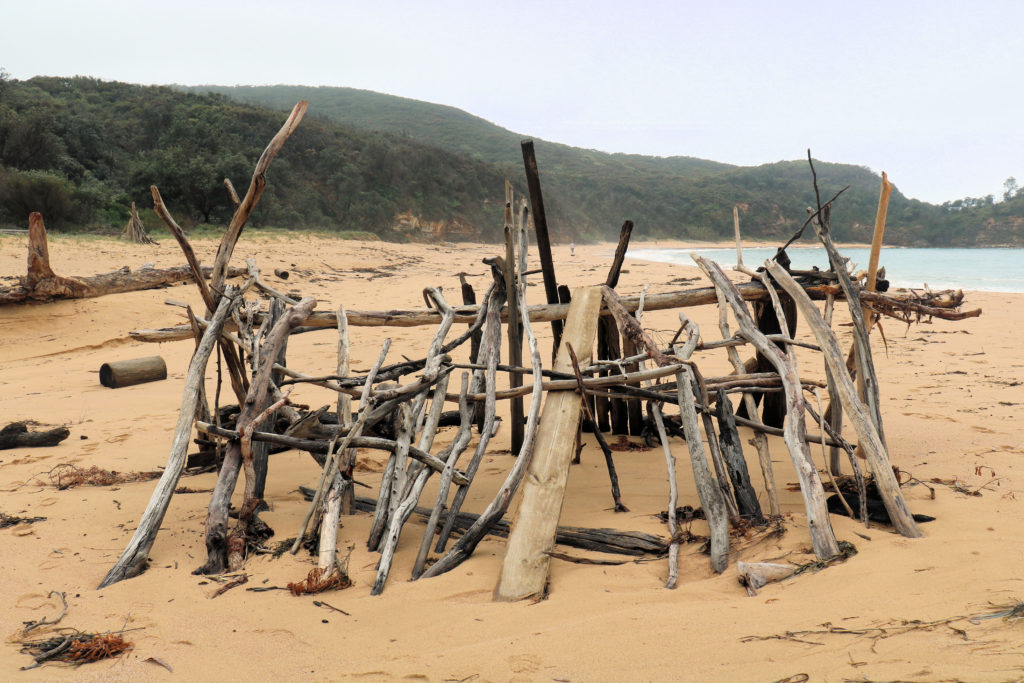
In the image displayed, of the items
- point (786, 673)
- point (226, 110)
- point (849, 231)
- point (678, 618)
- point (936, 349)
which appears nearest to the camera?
point (786, 673)

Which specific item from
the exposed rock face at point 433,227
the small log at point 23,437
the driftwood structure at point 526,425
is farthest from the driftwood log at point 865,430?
the exposed rock face at point 433,227

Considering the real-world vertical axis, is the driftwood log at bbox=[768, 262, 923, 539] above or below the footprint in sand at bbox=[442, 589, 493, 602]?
above

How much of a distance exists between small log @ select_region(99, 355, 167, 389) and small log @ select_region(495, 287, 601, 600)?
19.4 feet

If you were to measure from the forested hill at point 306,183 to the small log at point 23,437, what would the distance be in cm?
1467

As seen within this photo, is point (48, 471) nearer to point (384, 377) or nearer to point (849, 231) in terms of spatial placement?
point (384, 377)

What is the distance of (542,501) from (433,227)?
99.4 ft

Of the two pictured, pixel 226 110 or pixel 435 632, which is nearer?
pixel 435 632

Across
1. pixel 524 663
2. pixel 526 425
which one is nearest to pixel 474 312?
pixel 526 425

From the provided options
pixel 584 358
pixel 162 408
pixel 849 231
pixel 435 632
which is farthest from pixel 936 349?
pixel 849 231

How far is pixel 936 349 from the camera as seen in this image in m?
8.27

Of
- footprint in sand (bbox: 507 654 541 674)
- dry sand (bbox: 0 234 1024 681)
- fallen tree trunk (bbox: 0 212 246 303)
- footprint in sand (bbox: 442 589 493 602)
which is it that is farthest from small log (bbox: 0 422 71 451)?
fallen tree trunk (bbox: 0 212 246 303)

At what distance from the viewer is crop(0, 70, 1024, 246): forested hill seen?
22.3m

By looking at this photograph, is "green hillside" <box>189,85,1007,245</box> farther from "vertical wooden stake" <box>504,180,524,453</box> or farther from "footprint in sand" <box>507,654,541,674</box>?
"footprint in sand" <box>507,654,541,674</box>

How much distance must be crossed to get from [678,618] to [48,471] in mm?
4403
